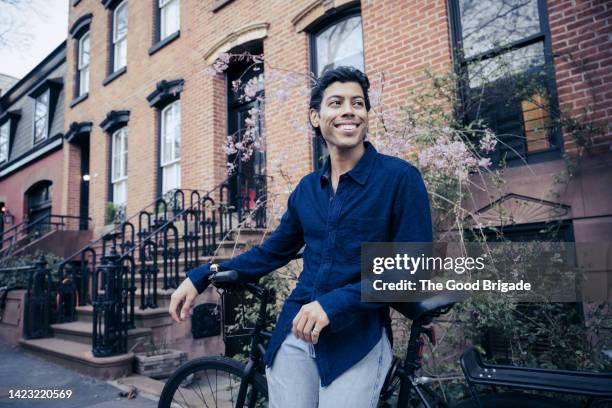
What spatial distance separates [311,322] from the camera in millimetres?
1396

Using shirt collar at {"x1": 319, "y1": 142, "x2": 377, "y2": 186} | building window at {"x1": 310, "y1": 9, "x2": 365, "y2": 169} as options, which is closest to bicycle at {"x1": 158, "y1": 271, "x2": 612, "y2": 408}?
shirt collar at {"x1": 319, "y1": 142, "x2": 377, "y2": 186}

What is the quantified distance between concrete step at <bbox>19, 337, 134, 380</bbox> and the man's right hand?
3.39m

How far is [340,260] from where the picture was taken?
1.62 m

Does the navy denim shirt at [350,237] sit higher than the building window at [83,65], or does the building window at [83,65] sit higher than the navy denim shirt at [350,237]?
the building window at [83,65]

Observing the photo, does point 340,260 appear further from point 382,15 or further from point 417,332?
point 382,15

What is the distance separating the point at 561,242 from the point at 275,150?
14.7 ft

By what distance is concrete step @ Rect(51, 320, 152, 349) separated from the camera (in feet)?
17.4

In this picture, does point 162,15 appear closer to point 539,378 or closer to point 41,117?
point 41,117

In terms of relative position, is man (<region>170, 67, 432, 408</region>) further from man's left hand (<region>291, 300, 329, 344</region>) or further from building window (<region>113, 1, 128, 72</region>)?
building window (<region>113, 1, 128, 72</region>)

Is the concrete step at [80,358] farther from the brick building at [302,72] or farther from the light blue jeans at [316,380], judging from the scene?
the light blue jeans at [316,380]

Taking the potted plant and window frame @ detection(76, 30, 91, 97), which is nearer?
the potted plant

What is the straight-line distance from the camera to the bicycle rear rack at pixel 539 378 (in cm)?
143

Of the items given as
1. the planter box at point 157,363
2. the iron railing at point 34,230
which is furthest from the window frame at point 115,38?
the planter box at point 157,363

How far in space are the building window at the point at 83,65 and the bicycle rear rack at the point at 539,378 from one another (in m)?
14.1
